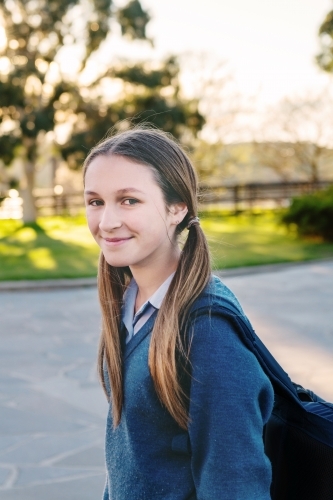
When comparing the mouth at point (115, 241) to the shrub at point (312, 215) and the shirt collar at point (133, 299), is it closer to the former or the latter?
the shirt collar at point (133, 299)

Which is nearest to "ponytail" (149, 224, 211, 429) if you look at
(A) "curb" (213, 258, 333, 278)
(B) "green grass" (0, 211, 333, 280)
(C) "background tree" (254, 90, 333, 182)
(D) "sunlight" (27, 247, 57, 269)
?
(B) "green grass" (0, 211, 333, 280)

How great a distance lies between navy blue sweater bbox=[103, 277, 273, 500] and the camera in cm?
141

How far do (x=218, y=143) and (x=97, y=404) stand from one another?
33140mm

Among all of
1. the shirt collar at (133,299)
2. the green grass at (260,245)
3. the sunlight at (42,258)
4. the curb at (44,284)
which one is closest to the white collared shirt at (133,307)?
the shirt collar at (133,299)

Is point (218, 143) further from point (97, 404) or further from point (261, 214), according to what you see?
point (97, 404)

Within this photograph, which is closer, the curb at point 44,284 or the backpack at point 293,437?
the backpack at point 293,437

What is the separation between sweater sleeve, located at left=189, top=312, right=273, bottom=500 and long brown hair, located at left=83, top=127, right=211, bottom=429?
0.19 ft

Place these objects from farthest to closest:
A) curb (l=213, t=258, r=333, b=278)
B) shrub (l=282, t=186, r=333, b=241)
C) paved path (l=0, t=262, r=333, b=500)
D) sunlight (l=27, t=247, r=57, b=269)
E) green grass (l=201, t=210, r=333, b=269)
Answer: shrub (l=282, t=186, r=333, b=241) < green grass (l=201, t=210, r=333, b=269) < sunlight (l=27, t=247, r=57, b=269) < curb (l=213, t=258, r=333, b=278) < paved path (l=0, t=262, r=333, b=500)

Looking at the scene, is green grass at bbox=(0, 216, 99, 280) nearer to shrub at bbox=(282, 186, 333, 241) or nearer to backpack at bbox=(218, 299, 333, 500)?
shrub at bbox=(282, 186, 333, 241)

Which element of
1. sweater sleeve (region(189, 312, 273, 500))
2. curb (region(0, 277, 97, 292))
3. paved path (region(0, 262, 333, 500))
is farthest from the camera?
curb (region(0, 277, 97, 292))

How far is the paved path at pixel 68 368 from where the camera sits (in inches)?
167

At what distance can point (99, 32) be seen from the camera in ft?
85.4

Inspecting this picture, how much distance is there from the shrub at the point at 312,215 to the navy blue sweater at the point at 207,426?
16101 mm

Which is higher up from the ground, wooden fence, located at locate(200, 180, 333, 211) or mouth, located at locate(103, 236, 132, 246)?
mouth, located at locate(103, 236, 132, 246)
